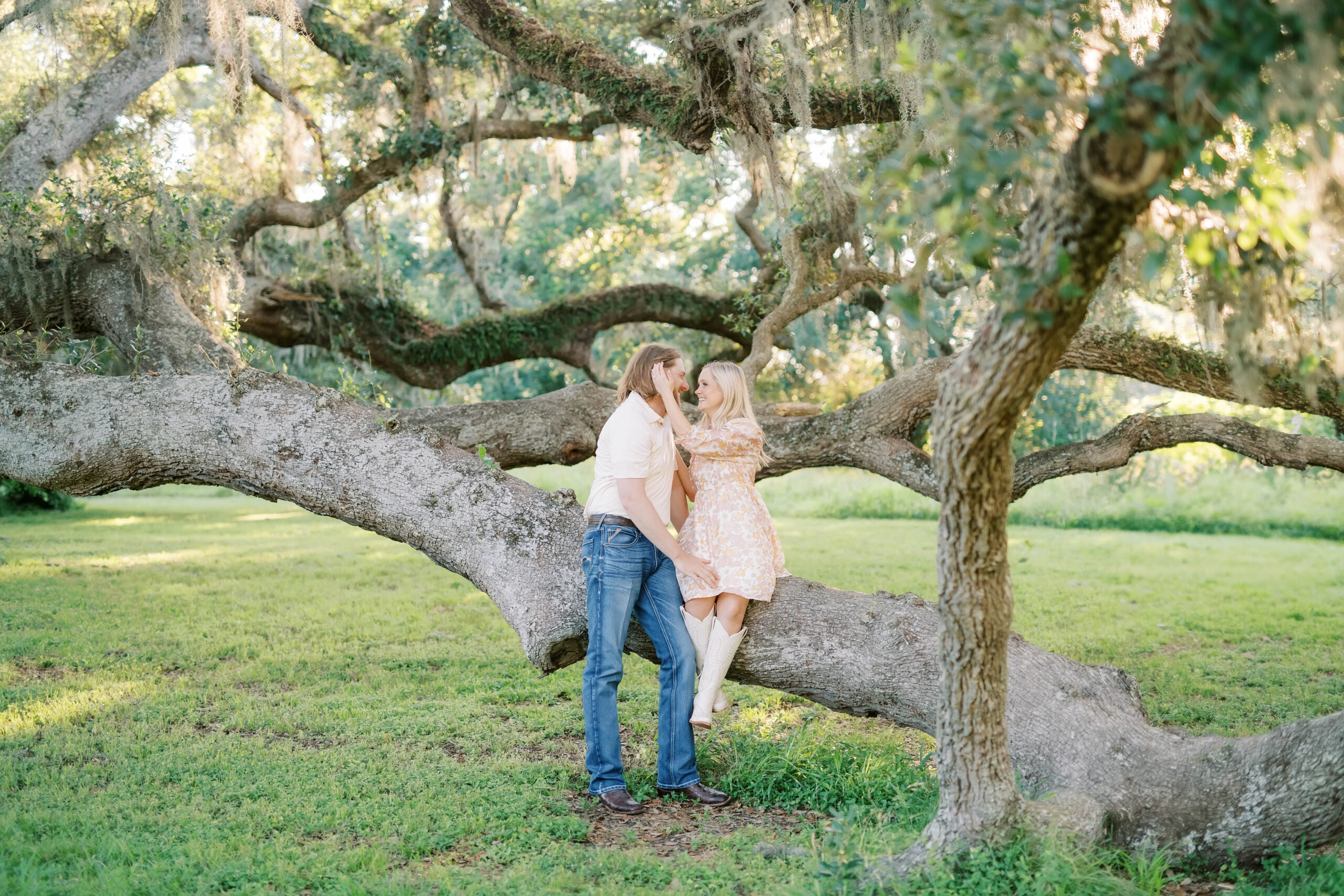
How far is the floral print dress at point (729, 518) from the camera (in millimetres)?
4277

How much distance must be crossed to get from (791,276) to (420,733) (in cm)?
→ 395

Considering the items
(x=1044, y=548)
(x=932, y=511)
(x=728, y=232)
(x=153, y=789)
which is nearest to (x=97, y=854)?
(x=153, y=789)

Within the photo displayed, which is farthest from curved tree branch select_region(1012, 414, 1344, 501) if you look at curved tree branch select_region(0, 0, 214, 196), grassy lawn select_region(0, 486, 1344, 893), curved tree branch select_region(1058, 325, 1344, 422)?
curved tree branch select_region(0, 0, 214, 196)

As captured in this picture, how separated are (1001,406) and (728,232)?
1744cm

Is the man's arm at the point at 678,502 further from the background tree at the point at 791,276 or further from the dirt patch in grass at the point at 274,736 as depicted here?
the dirt patch in grass at the point at 274,736

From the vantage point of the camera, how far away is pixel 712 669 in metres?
4.25

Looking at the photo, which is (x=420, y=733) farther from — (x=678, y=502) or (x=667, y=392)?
(x=667, y=392)

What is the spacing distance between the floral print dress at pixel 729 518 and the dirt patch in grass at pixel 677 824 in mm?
894

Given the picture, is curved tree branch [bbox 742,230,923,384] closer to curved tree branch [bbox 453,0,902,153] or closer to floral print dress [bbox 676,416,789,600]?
curved tree branch [bbox 453,0,902,153]

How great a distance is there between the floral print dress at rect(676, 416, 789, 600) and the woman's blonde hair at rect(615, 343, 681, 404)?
0.98 feet

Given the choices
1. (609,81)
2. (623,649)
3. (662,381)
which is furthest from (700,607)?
(609,81)

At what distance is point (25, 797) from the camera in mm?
4000

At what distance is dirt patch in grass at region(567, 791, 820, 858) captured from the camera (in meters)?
3.76

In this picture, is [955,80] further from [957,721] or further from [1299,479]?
[1299,479]
